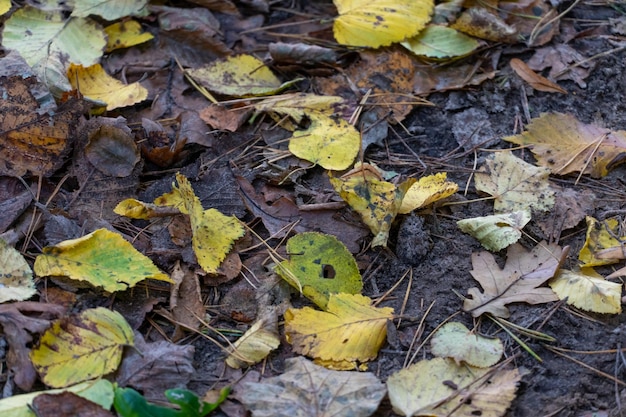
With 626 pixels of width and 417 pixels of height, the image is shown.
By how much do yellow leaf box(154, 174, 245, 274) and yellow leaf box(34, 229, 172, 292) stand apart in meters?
0.14

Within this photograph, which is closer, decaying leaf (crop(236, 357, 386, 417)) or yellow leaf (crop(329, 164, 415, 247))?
decaying leaf (crop(236, 357, 386, 417))

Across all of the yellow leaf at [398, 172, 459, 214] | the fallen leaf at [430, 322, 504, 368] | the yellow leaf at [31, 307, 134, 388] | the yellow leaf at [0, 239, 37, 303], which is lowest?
the fallen leaf at [430, 322, 504, 368]

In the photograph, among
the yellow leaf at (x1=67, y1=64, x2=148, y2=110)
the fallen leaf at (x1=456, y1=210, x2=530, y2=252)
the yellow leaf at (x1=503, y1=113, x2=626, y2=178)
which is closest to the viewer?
the fallen leaf at (x1=456, y1=210, x2=530, y2=252)

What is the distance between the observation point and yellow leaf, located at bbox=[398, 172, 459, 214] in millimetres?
1894

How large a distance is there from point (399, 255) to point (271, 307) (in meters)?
0.41

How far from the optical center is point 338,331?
5.38 feet

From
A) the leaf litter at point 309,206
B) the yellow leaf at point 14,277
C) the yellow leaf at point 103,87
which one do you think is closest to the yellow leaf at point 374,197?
the leaf litter at point 309,206

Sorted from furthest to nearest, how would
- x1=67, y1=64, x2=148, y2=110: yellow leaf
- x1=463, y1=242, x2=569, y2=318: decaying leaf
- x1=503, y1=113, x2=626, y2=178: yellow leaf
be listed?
x1=67, y1=64, x2=148, y2=110: yellow leaf
x1=503, y1=113, x2=626, y2=178: yellow leaf
x1=463, y1=242, x2=569, y2=318: decaying leaf

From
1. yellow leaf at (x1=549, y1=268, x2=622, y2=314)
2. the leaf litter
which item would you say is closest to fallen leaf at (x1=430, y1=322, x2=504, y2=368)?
the leaf litter

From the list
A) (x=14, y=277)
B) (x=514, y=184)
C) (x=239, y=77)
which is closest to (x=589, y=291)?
(x=514, y=184)

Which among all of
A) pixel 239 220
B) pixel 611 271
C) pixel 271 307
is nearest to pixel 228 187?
pixel 239 220

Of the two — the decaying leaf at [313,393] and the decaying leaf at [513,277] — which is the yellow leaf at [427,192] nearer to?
the decaying leaf at [513,277]

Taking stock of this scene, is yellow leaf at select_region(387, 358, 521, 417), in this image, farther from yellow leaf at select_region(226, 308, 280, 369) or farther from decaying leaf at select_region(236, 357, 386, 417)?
yellow leaf at select_region(226, 308, 280, 369)

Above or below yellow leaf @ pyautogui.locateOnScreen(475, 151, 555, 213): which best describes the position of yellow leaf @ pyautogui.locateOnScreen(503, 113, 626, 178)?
above
